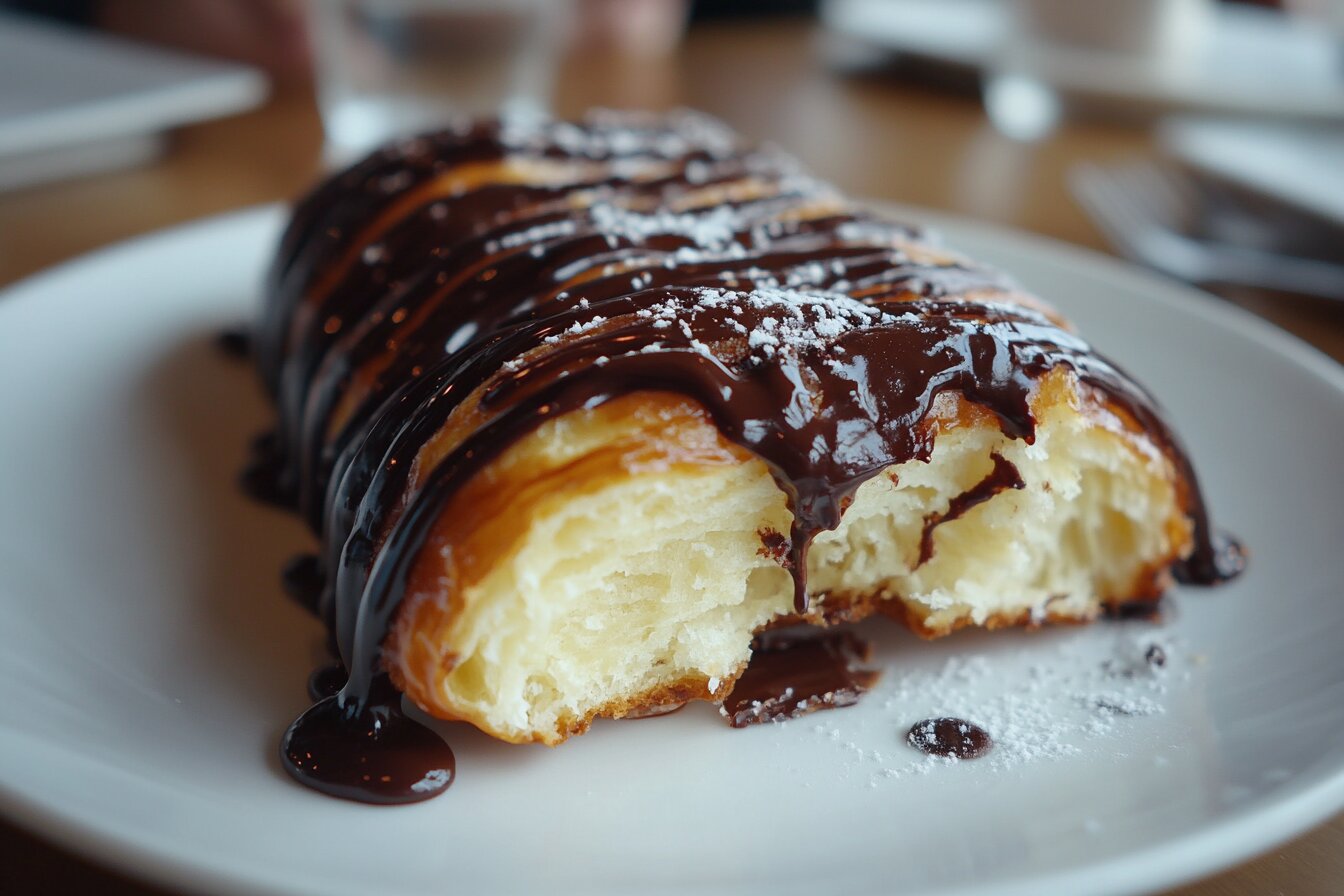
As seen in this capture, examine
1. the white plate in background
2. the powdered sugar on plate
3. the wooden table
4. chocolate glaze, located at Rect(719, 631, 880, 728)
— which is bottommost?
the wooden table

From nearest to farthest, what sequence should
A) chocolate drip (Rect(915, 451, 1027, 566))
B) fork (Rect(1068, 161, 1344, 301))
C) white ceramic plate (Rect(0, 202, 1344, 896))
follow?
white ceramic plate (Rect(0, 202, 1344, 896)), chocolate drip (Rect(915, 451, 1027, 566)), fork (Rect(1068, 161, 1344, 301))

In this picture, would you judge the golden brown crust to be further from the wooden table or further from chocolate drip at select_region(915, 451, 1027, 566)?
the wooden table

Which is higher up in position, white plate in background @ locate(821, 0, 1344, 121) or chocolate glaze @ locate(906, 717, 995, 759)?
white plate in background @ locate(821, 0, 1344, 121)

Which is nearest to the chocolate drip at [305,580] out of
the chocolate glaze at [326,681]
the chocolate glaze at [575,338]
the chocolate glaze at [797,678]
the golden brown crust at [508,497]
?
the chocolate glaze at [575,338]

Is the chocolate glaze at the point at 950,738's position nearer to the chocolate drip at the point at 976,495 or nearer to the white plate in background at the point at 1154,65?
the chocolate drip at the point at 976,495

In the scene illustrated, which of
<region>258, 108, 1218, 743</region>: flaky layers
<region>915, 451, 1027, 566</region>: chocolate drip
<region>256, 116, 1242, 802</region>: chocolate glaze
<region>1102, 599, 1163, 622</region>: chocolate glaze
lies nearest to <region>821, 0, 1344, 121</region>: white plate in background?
<region>256, 116, 1242, 802</region>: chocolate glaze

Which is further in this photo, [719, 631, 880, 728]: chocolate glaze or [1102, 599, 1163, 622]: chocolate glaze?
[1102, 599, 1163, 622]: chocolate glaze

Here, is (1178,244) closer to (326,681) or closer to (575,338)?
(575,338)
